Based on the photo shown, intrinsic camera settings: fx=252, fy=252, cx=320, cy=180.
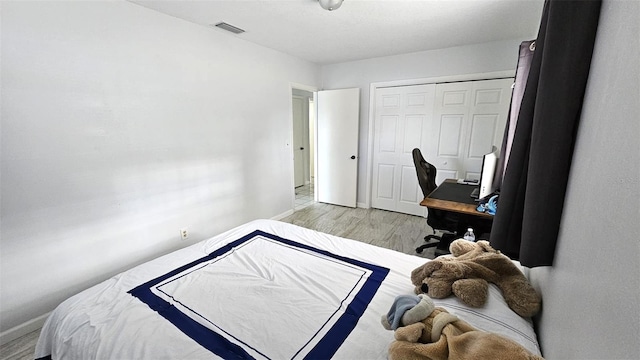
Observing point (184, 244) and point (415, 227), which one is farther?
point (415, 227)

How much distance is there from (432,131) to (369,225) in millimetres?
1644

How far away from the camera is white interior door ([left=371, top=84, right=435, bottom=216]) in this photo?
370cm

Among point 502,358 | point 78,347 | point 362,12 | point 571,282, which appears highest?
point 362,12

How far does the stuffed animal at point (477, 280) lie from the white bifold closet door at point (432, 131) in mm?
2558

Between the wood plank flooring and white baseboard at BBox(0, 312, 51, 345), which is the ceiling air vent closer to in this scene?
the wood plank flooring

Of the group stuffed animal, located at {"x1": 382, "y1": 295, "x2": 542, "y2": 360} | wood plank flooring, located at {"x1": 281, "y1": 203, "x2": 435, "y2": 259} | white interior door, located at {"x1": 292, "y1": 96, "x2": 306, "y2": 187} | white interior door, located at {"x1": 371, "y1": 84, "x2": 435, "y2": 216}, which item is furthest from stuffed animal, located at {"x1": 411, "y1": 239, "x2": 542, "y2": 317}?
white interior door, located at {"x1": 292, "y1": 96, "x2": 306, "y2": 187}

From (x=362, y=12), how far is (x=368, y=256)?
2.14 m

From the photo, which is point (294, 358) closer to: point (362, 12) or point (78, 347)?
point (78, 347)

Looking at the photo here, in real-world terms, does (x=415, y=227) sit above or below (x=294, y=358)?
below

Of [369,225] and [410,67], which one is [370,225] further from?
[410,67]

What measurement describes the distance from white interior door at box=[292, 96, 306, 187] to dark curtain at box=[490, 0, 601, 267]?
4.91 meters

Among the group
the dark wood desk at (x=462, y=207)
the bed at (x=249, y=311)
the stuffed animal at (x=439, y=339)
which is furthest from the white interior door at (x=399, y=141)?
the stuffed animal at (x=439, y=339)

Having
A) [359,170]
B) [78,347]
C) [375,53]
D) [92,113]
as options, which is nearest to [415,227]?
[359,170]

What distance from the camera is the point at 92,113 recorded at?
1.92 m
